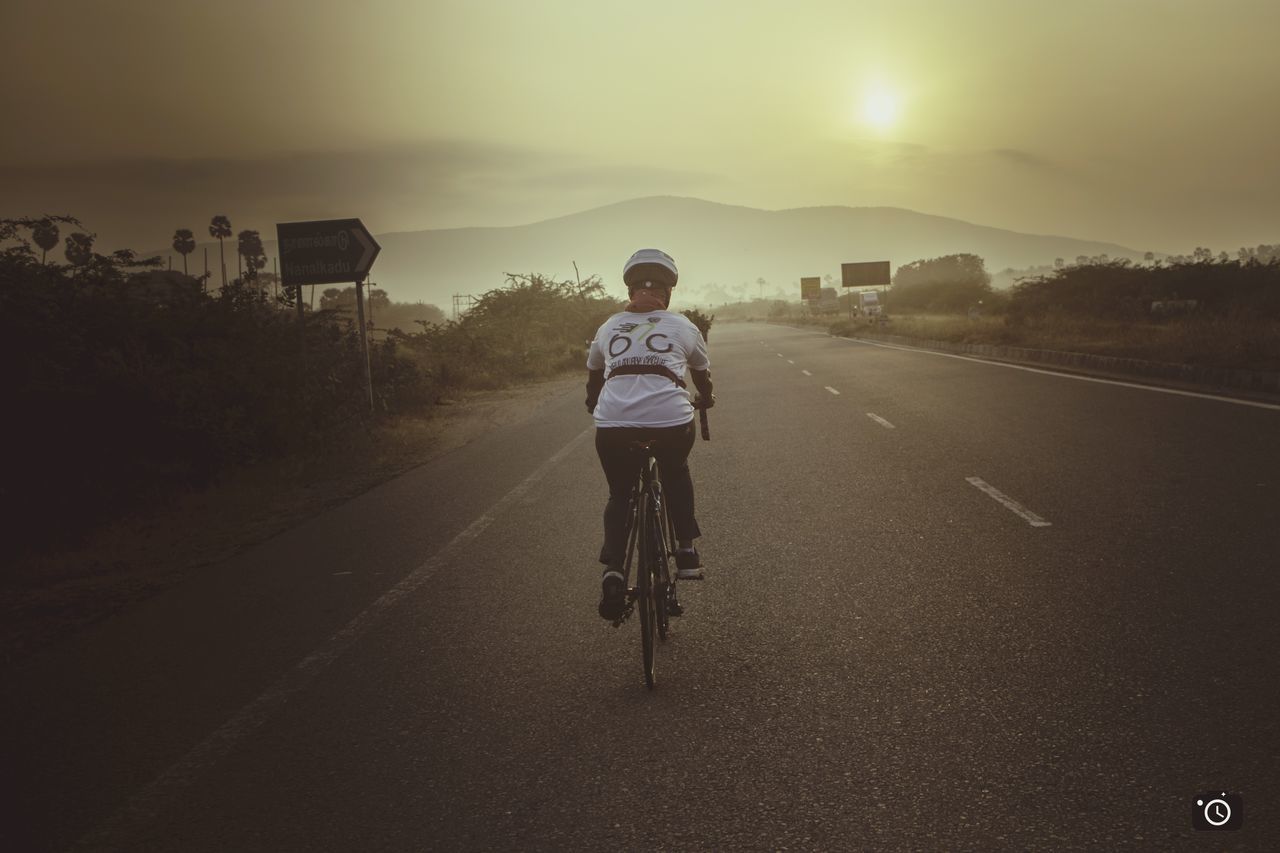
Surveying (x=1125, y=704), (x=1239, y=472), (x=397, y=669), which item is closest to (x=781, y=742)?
(x=1125, y=704)

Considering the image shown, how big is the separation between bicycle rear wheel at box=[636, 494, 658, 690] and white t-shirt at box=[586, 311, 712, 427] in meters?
0.45

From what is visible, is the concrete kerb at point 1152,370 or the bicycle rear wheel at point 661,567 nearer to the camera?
the bicycle rear wheel at point 661,567

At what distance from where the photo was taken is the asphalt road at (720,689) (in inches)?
125

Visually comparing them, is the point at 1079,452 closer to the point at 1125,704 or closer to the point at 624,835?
the point at 1125,704

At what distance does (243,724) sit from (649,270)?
120 inches

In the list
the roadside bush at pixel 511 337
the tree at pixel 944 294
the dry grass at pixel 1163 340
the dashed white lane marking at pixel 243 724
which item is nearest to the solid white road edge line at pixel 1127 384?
the dry grass at pixel 1163 340

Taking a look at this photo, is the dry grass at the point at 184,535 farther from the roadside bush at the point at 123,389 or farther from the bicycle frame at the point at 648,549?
the bicycle frame at the point at 648,549

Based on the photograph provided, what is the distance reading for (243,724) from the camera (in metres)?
4.18

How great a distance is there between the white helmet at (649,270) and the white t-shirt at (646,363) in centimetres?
18

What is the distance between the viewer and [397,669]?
15.5ft

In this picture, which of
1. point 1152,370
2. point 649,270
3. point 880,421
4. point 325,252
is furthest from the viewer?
point 1152,370

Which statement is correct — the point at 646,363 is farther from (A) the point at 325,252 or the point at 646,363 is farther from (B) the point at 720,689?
(A) the point at 325,252

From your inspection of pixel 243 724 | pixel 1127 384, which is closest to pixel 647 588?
pixel 243 724
